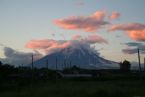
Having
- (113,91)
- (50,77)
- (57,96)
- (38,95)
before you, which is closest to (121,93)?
(113,91)

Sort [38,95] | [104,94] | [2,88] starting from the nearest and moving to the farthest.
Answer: [104,94] < [38,95] < [2,88]

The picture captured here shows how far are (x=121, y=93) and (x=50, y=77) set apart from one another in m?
45.0

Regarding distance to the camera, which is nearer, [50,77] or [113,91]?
[113,91]

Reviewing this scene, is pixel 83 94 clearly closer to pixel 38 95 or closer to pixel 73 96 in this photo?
pixel 73 96

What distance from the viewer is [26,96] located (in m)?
31.6

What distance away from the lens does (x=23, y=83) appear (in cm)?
5375

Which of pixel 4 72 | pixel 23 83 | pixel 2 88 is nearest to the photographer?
pixel 2 88

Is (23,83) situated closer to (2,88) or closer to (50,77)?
(2,88)

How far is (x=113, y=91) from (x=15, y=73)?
4477 cm

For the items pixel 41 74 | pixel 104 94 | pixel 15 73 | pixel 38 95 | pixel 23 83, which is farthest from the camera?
pixel 41 74

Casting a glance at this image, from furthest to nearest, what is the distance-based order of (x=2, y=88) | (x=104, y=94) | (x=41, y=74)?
(x=41, y=74) → (x=2, y=88) → (x=104, y=94)

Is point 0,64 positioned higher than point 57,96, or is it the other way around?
point 0,64

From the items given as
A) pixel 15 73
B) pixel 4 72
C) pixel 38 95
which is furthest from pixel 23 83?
pixel 38 95

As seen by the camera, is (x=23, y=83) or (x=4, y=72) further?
(x=4, y=72)
